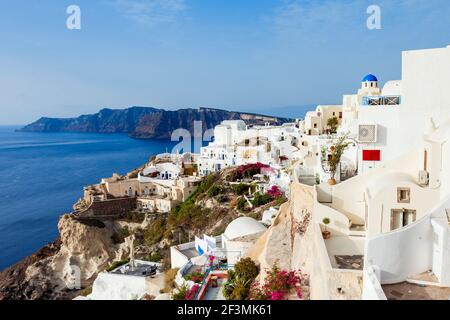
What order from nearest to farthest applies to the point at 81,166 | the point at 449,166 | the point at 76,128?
1. the point at 449,166
2. the point at 81,166
3. the point at 76,128

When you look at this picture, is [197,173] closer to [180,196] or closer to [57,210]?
[180,196]

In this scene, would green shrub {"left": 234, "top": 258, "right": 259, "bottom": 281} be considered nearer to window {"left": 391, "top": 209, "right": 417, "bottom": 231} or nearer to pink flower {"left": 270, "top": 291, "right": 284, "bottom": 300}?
pink flower {"left": 270, "top": 291, "right": 284, "bottom": 300}

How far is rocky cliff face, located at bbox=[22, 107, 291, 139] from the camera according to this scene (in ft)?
398

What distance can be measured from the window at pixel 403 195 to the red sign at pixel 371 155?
3.44 m

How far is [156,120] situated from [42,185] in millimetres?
90680

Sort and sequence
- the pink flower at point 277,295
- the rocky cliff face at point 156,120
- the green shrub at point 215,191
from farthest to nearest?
the rocky cliff face at point 156,120, the green shrub at point 215,191, the pink flower at point 277,295

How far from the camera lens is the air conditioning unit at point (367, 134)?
34.7 ft

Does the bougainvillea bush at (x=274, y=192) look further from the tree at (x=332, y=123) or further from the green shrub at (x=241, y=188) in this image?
the tree at (x=332, y=123)

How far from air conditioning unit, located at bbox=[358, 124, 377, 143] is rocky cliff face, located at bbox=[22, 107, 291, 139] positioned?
256ft

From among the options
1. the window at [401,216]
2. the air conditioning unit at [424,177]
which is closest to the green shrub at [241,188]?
the air conditioning unit at [424,177]

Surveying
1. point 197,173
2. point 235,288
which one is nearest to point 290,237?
point 235,288

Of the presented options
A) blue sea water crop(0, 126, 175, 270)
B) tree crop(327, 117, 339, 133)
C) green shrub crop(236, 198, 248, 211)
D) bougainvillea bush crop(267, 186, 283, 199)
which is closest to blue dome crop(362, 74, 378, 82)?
tree crop(327, 117, 339, 133)
